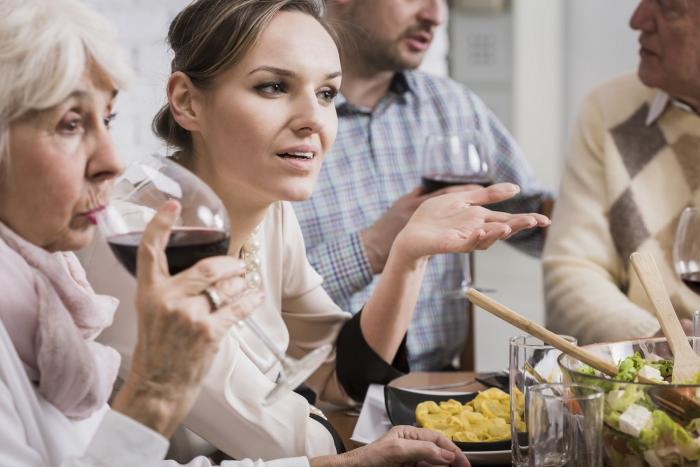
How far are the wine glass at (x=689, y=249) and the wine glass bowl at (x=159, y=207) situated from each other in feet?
2.63

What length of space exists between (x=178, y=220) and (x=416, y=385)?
0.74 metres

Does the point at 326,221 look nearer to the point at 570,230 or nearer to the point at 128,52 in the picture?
the point at 570,230

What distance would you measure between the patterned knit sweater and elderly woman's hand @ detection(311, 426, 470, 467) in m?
0.96

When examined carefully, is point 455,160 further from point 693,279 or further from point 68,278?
point 68,278

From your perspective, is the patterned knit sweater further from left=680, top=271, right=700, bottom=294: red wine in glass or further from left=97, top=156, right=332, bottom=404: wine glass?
left=97, top=156, right=332, bottom=404: wine glass

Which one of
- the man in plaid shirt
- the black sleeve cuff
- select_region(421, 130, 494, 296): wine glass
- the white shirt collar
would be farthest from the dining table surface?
the white shirt collar

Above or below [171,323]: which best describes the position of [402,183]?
below

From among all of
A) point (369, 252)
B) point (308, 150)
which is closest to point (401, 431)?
point (308, 150)

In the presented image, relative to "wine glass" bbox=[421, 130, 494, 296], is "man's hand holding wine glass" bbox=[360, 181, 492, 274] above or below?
below

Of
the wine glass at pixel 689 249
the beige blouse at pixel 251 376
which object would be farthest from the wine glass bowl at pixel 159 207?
the wine glass at pixel 689 249

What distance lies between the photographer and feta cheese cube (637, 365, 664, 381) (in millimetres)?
985

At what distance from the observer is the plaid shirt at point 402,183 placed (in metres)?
2.11

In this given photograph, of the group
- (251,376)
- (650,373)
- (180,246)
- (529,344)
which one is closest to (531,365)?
(529,344)

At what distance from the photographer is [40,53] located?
2.64ft
